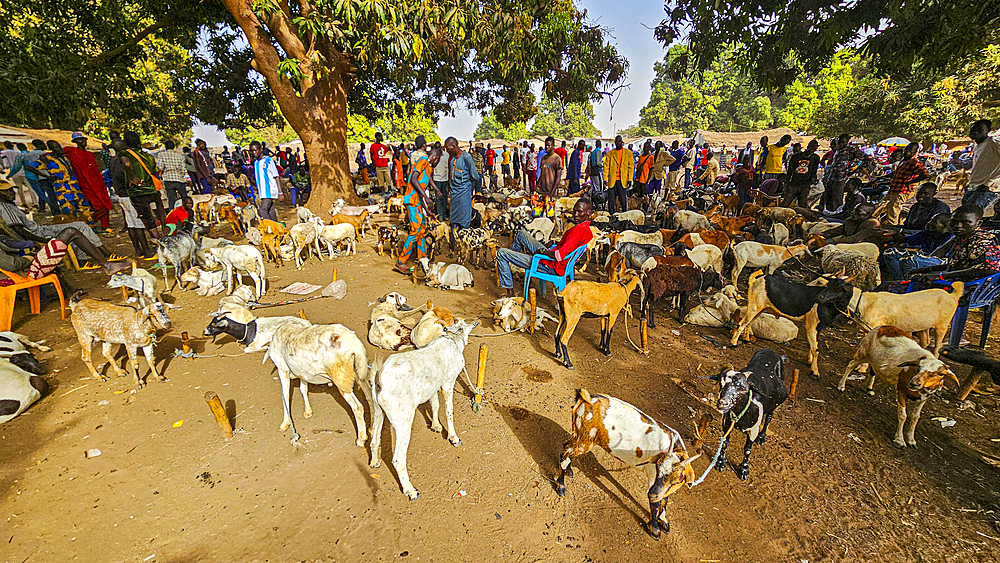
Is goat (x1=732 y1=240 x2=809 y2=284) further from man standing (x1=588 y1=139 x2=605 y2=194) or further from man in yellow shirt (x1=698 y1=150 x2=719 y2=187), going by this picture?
man in yellow shirt (x1=698 y1=150 x2=719 y2=187)

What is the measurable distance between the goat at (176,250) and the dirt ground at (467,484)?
97.7 inches

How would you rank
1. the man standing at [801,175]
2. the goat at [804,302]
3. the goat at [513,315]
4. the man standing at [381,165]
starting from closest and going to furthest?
1. the goat at [804,302]
2. the goat at [513,315]
3. the man standing at [801,175]
4. the man standing at [381,165]

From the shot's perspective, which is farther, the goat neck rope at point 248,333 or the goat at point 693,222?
the goat at point 693,222

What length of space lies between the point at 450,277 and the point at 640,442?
17.3 feet

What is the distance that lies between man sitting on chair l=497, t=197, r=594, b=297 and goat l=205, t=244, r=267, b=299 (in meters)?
4.42

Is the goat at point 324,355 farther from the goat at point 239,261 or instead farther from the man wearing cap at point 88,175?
the man wearing cap at point 88,175

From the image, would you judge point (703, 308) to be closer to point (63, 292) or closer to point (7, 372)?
point (7, 372)

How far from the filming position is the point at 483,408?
4.34m

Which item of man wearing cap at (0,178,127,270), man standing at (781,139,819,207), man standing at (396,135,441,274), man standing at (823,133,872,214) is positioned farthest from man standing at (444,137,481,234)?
man standing at (823,133,872,214)

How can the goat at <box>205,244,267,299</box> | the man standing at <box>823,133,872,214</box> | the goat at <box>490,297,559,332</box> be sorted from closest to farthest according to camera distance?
the goat at <box>490,297,559,332</box>, the goat at <box>205,244,267,299</box>, the man standing at <box>823,133,872,214</box>

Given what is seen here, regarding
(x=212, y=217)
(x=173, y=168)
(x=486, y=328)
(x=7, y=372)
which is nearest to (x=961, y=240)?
(x=486, y=328)

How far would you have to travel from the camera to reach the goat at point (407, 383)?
3.02 meters

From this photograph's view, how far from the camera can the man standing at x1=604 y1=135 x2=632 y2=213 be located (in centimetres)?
1188

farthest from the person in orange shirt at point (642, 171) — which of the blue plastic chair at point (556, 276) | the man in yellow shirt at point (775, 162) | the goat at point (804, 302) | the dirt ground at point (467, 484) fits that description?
the dirt ground at point (467, 484)
